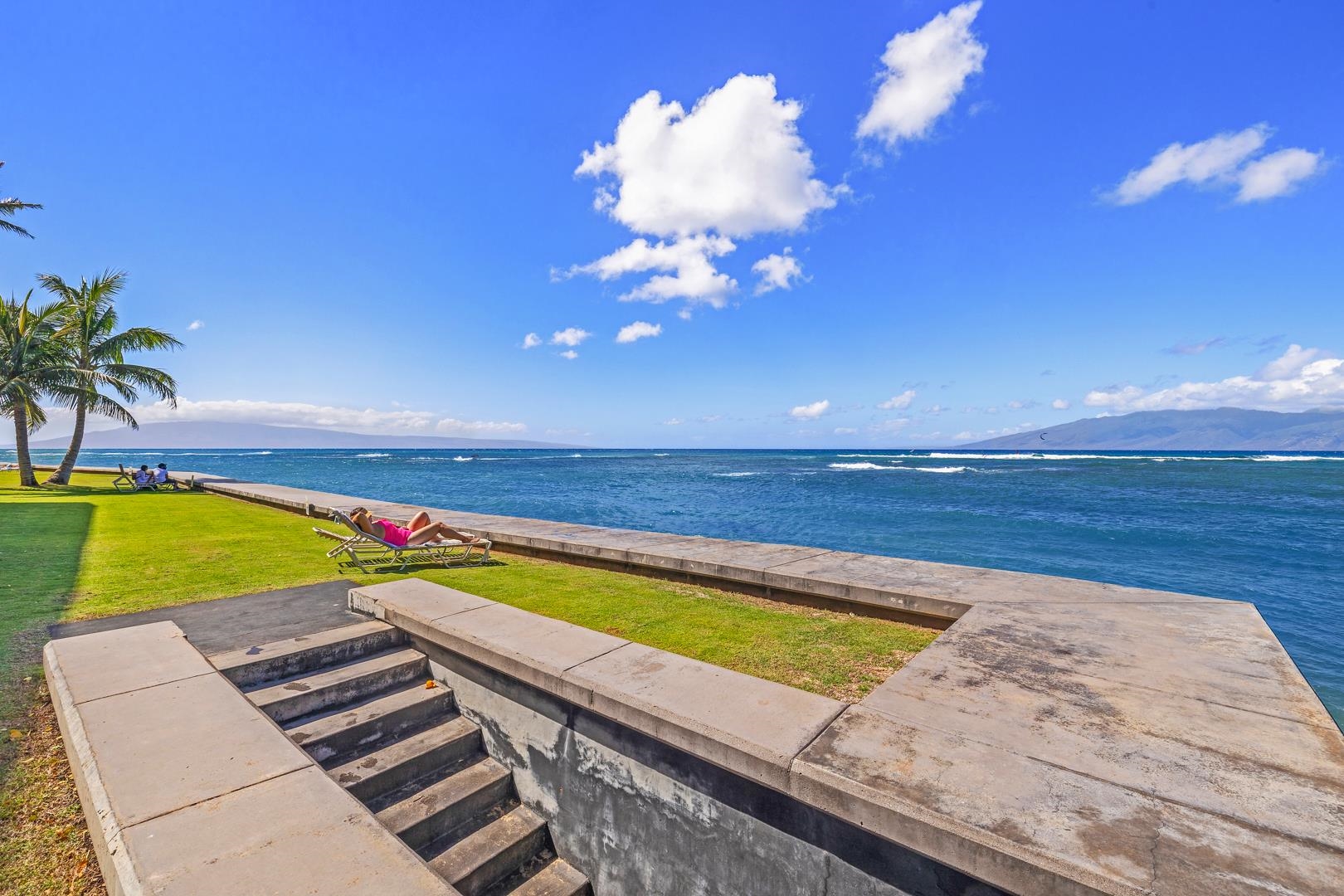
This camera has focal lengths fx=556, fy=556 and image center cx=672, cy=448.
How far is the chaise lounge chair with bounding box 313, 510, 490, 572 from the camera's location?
7926mm

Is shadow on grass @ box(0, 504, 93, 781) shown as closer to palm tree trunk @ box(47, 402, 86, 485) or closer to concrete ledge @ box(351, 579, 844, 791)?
concrete ledge @ box(351, 579, 844, 791)

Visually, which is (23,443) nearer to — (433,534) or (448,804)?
(433,534)

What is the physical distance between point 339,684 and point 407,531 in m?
4.64

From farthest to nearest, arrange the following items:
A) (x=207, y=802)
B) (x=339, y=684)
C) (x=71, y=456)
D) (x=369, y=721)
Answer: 1. (x=71, y=456)
2. (x=339, y=684)
3. (x=369, y=721)
4. (x=207, y=802)

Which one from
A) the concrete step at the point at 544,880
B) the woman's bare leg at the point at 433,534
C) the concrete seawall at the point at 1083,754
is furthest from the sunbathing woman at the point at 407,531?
→ the concrete step at the point at 544,880

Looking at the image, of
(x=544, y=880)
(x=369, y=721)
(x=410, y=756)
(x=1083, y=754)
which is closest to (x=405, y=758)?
(x=410, y=756)

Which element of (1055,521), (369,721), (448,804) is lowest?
(1055,521)

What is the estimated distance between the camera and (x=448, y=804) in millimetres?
3625

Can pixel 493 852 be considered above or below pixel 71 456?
below

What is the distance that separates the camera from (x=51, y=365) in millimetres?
20469

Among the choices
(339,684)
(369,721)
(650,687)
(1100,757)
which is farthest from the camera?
(339,684)

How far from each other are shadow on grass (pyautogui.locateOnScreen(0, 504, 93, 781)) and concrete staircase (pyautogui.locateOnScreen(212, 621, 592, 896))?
4.37 ft

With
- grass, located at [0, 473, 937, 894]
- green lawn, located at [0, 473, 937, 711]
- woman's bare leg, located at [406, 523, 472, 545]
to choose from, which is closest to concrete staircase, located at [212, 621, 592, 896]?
grass, located at [0, 473, 937, 894]

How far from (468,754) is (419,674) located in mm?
900
